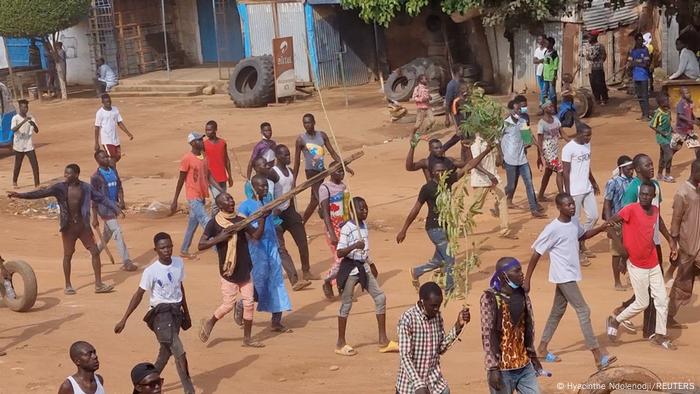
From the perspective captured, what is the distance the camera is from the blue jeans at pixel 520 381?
8016 millimetres

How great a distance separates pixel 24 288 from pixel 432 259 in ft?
14.9

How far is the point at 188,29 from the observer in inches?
1380

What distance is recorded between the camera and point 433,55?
28203mm

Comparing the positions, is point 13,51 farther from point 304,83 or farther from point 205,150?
point 205,150

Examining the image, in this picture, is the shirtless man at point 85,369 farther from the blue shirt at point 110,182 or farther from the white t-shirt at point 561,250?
the blue shirt at point 110,182

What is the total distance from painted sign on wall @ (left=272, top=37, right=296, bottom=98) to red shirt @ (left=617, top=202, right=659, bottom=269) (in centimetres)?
1804

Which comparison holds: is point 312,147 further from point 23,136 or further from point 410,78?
point 410,78

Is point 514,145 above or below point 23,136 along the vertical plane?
below

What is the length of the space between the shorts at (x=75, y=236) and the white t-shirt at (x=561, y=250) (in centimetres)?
567

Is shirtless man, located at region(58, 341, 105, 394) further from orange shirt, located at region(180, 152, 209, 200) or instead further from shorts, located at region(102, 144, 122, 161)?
shorts, located at region(102, 144, 122, 161)

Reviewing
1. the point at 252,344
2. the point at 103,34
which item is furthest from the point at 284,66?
the point at 252,344

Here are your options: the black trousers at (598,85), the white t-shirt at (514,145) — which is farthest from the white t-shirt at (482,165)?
the black trousers at (598,85)

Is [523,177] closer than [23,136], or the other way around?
[523,177]

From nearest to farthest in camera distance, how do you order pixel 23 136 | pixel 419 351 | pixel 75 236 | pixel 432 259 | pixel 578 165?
1. pixel 419 351
2. pixel 432 259
3. pixel 75 236
4. pixel 578 165
5. pixel 23 136
